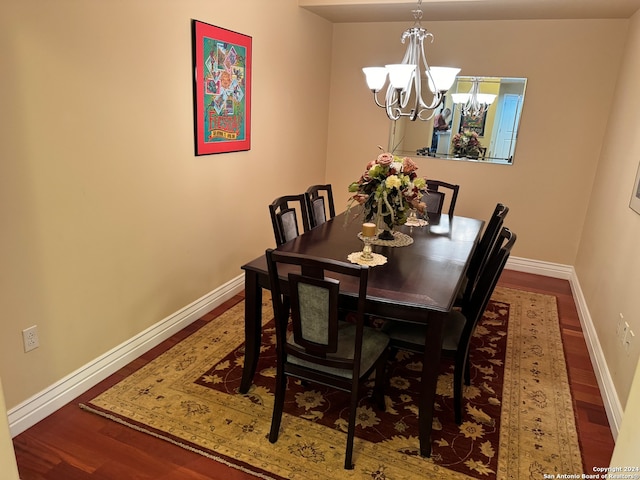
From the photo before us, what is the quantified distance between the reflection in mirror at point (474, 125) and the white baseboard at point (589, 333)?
1.10 metres

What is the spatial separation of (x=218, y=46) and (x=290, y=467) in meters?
2.58

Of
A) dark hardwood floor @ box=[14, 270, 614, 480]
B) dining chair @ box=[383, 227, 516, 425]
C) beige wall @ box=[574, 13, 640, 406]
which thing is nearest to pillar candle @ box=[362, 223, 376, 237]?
dining chair @ box=[383, 227, 516, 425]

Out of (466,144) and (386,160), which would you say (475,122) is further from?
(386,160)

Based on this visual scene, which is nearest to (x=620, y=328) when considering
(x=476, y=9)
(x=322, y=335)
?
(x=322, y=335)

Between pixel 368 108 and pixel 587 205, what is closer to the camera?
pixel 587 205

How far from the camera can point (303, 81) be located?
4.34 metres

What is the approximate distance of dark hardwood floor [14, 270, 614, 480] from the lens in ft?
6.23

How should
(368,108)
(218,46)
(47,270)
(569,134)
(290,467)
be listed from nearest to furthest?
(290,467)
(47,270)
(218,46)
(569,134)
(368,108)

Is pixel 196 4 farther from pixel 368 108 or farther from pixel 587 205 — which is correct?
pixel 587 205

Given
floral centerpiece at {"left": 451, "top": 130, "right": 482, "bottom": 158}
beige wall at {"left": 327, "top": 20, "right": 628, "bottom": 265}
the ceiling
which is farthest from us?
floral centerpiece at {"left": 451, "top": 130, "right": 482, "bottom": 158}

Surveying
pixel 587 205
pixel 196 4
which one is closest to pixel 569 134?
pixel 587 205

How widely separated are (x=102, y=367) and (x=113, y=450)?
0.64m

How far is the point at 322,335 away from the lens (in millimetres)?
1879

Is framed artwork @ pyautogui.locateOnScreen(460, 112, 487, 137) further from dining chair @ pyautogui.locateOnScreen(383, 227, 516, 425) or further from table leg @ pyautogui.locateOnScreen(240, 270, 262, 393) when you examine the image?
table leg @ pyautogui.locateOnScreen(240, 270, 262, 393)
